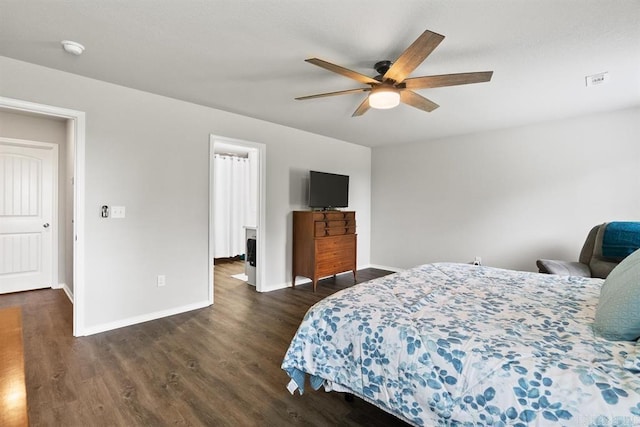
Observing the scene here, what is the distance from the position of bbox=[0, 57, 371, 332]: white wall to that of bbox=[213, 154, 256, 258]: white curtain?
2.46 meters

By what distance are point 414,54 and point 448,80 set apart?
0.46 meters

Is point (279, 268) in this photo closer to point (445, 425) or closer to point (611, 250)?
point (445, 425)

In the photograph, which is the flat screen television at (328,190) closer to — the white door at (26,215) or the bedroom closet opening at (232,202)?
the bedroom closet opening at (232,202)

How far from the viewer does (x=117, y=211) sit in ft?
9.78

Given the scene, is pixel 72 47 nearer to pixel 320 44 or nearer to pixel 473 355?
pixel 320 44

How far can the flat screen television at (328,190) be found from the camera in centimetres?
460

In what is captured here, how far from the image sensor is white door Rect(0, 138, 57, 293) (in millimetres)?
3988

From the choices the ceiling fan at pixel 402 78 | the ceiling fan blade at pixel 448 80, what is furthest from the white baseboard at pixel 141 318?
the ceiling fan blade at pixel 448 80

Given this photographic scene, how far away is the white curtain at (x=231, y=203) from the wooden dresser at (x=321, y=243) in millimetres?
2233

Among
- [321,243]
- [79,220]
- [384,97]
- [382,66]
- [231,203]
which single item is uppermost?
[382,66]

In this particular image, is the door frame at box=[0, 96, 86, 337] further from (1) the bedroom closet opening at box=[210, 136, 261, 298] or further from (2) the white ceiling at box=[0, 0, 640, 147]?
(1) the bedroom closet opening at box=[210, 136, 261, 298]

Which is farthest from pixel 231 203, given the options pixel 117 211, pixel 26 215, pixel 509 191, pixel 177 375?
pixel 509 191

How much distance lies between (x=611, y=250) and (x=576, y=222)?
0.99 m

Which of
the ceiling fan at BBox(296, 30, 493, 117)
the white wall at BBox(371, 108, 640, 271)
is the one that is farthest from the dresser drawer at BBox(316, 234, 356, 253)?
the ceiling fan at BBox(296, 30, 493, 117)
